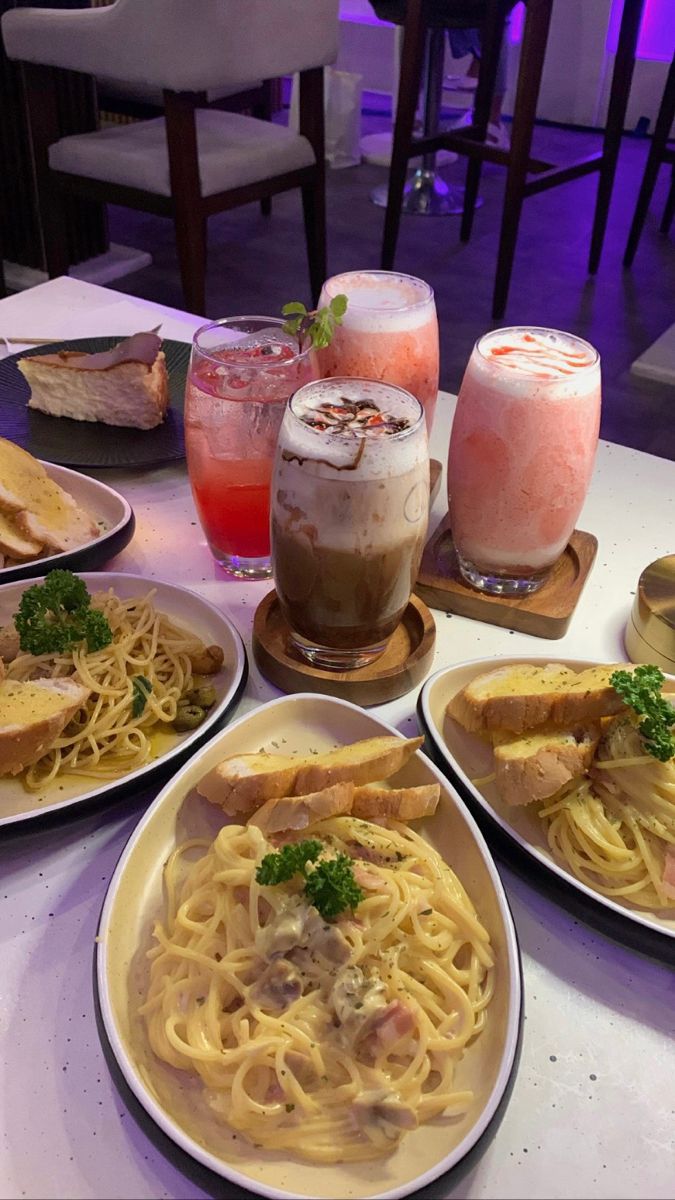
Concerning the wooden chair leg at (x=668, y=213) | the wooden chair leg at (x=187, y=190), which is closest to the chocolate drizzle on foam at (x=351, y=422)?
the wooden chair leg at (x=187, y=190)

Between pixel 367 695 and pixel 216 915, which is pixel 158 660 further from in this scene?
pixel 216 915

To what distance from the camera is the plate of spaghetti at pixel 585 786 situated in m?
0.89

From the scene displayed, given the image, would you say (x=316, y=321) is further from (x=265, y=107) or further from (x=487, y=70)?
(x=265, y=107)

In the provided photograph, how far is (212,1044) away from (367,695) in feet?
1.57

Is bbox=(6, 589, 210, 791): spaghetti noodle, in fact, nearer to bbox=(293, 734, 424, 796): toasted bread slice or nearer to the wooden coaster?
bbox=(293, 734, 424, 796): toasted bread slice

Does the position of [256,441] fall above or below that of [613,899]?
above

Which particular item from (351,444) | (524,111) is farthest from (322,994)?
(524,111)

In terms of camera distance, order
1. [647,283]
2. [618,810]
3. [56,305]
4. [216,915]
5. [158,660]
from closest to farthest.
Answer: [216,915] < [618,810] < [158,660] < [56,305] < [647,283]

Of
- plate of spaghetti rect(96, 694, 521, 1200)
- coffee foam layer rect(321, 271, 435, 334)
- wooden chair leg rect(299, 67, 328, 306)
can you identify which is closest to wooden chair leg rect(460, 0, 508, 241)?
wooden chair leg rect(299, 67, 328, 306)

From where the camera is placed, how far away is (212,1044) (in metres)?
0.76

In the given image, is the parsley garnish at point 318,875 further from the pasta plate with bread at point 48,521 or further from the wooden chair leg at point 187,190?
the wooden chair leg at point 187,190

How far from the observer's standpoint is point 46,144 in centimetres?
389

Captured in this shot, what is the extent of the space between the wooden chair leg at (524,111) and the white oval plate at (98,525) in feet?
10.5

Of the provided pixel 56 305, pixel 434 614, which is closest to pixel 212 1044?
pixel 434 614
